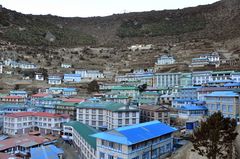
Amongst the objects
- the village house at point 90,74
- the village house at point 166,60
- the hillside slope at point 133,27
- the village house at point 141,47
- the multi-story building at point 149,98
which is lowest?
the multi-story building at point 149,98

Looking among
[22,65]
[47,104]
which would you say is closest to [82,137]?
[47,104]

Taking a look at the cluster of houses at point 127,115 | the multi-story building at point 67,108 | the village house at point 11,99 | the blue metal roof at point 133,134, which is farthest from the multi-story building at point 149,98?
the village house at point 11,99

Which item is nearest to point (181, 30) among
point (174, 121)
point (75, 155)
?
point (174, 121)

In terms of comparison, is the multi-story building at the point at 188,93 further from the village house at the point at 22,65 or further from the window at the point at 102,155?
the village house at the point at 22,65

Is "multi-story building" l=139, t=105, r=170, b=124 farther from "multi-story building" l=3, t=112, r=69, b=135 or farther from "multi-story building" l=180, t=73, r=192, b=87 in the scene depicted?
"multi-story building" l=180, t=73, r=192, b=87

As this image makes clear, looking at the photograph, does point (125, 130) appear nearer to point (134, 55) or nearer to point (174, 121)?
point (174, 121)

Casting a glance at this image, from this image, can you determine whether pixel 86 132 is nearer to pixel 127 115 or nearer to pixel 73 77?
pixel 127 115
